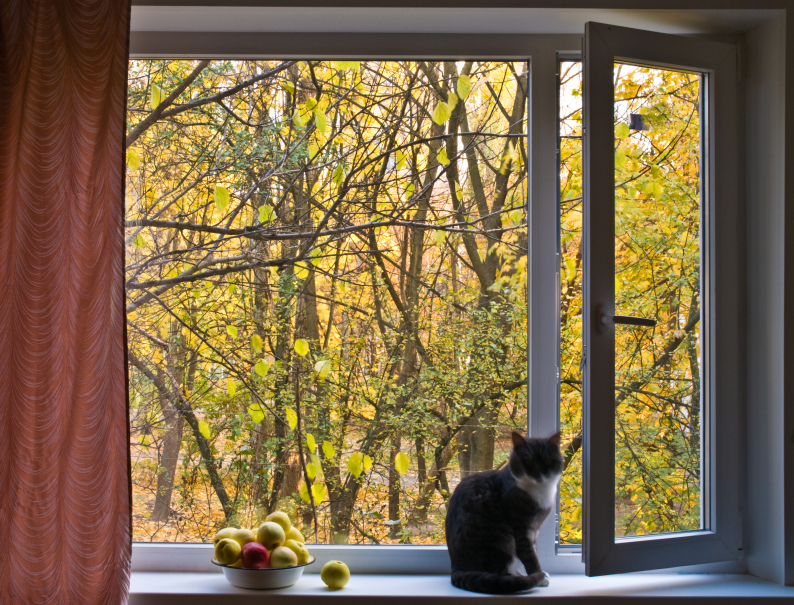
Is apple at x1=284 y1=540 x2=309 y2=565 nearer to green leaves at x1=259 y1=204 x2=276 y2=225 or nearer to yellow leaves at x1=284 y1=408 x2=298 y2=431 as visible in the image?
yellow leaves at x1=284 y1=408 x2=298 y2=431

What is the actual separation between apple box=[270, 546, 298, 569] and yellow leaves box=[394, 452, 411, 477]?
0.39m

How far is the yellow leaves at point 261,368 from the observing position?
155cm

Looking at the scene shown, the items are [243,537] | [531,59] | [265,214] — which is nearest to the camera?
[243,537]

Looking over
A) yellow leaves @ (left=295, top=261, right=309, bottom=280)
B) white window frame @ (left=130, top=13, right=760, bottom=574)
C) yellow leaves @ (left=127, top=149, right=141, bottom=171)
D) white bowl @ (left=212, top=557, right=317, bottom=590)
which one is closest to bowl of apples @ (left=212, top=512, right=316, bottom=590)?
white bowl @ (left=212, top=557, right=317, bottom=590)

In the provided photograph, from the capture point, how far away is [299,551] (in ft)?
4.30

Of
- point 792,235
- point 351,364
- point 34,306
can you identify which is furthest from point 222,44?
point 792,235

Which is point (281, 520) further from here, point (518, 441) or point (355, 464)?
point (518, 441)

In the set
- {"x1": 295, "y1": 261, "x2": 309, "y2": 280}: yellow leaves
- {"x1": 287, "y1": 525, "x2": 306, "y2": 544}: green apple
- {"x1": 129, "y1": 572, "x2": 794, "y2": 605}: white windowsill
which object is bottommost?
{"x1": 129, "y1": 572, "x2": 794, "y2": 605}: white windowsill

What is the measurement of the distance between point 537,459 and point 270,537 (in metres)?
0.67

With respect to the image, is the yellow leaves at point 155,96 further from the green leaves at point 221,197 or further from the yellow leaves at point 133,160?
the green leaves at point 221,197

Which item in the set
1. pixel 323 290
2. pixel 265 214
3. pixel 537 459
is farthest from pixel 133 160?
pixel 537 459

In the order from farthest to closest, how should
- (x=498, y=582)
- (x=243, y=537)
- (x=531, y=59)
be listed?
(x=531, y=59) < (x=243, y=537) < (x=498, y=582)

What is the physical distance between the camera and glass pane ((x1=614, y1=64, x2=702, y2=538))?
1.35 m

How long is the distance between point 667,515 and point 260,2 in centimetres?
163
